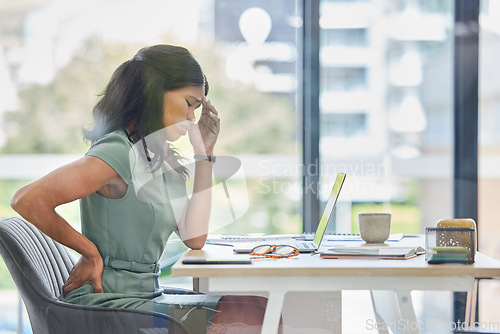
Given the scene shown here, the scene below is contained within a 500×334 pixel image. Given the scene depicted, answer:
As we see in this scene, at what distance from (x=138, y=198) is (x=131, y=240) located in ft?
0.33

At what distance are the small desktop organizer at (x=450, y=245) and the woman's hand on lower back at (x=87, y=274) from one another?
2.40 ft

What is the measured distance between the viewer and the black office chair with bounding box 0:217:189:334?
1.27 metres

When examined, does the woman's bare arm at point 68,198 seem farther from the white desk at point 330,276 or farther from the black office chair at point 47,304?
the white desk at point 330,276

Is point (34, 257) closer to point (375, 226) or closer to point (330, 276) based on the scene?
point (330, 276)

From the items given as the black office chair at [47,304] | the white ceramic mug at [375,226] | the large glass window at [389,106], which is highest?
the large glass window at [389,106]

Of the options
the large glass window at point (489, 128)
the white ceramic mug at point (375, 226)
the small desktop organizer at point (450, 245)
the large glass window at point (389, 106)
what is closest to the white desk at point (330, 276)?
the small desktop organizer at point (450, 245)

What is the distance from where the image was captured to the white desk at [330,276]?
116 centimetres

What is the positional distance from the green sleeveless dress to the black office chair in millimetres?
44

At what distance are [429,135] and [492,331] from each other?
821mm

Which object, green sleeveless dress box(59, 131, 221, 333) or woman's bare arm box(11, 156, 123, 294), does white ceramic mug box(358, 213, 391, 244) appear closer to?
green sleeveless dress box(59, 131, 221, 333)

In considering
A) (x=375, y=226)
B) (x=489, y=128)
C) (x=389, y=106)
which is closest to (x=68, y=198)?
(x=375, y=226)

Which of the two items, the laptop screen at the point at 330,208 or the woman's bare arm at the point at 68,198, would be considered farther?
the laptop screen at the point at 330,208

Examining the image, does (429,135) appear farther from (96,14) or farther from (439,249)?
(96,14)

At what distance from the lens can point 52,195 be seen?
1.25m
